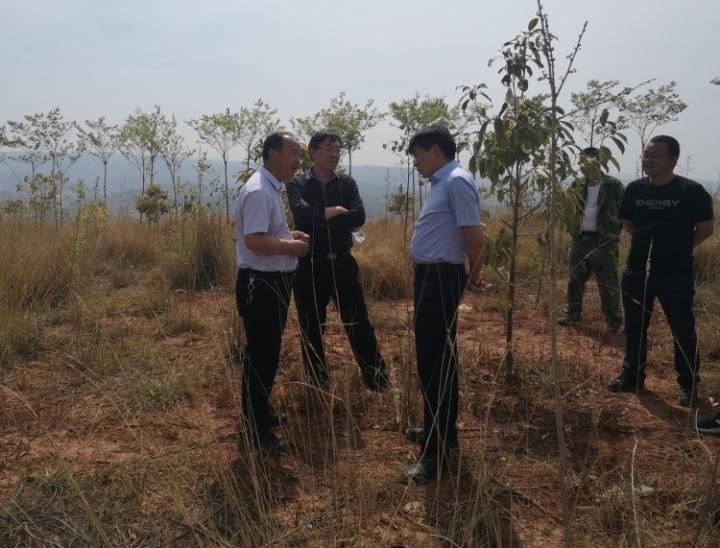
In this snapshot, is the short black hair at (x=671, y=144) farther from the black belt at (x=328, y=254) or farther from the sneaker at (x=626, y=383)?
the black belt at (x=328, y=254)

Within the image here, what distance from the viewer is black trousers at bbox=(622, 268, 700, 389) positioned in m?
3.28

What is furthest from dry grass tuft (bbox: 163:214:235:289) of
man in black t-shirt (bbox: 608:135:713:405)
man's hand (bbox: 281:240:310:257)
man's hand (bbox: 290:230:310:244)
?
man in black t-shirt (bbox: 608:135:713:405)

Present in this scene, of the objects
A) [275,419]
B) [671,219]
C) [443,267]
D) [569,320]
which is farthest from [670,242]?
[275,419]

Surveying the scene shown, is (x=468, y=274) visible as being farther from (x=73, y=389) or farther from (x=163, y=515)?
(x=73, y=389)

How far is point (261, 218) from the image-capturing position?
2.57 metres

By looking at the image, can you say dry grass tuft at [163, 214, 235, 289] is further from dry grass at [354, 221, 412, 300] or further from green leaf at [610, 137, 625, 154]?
green leaf at [610, 137, 625, 154]

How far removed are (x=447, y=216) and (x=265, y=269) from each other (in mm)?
978

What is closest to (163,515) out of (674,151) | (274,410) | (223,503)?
(223,503)

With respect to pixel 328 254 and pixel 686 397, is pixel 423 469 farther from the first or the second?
pixel 686 397

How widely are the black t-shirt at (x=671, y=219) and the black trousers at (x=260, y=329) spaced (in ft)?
7.93

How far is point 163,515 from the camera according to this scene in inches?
87.5

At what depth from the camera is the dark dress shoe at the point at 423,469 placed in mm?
2463

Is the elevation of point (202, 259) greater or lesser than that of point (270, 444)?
greater

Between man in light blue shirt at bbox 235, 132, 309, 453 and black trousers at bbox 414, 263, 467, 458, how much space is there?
2.32 ft
